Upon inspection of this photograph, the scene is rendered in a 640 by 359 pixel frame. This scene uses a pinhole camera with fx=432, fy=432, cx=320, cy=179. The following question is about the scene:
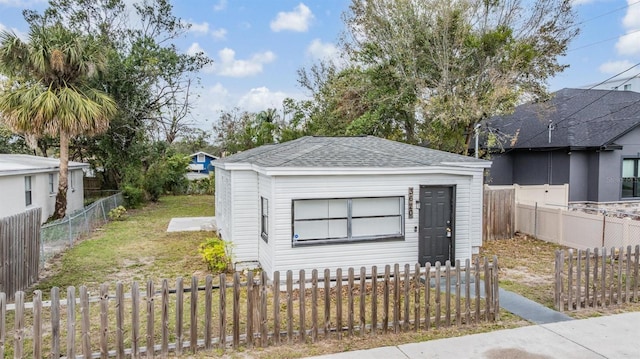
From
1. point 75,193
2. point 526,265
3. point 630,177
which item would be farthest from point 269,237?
point 630,177

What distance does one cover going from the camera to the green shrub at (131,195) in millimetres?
24219

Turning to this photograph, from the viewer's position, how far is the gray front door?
406 inches

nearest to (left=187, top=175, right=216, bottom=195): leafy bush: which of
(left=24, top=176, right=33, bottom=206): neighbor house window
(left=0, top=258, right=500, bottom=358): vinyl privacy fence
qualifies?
(left=24, top=176, right=33, bottom=206): neighbor house window

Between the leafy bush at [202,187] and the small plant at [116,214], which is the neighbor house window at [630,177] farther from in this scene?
the leafy bush at [202,187]

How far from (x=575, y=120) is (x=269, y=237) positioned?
59.6 ft

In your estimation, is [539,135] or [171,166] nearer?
[539,135]

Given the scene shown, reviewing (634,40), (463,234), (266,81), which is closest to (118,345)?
(463,234)

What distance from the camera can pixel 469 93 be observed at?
17.5 metres

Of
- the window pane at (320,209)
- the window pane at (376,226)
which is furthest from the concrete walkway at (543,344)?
the window pane at (320,209)

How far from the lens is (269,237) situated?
31.3 ft

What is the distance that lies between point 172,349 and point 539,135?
67.9 ft

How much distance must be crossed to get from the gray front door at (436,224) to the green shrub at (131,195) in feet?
62.5

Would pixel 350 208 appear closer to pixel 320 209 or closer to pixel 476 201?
pixel 320 209

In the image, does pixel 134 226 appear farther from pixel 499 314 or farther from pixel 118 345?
pixel 499 314
